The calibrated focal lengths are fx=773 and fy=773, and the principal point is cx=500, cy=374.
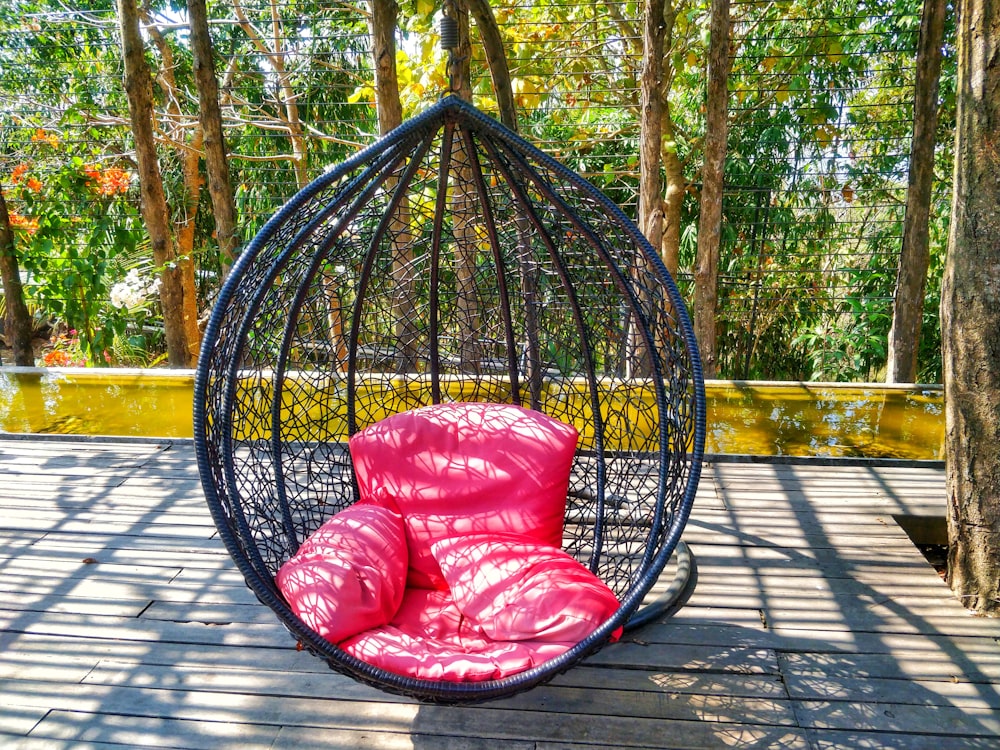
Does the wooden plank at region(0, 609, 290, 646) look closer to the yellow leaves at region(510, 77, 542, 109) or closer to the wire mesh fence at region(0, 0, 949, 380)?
the wire mesh fence at region(0, 0, 949, 380)

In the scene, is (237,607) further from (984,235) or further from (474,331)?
(984,235)

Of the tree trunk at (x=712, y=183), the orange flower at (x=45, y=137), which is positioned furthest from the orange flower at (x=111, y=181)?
the tree trunk at (x=712, y=183)

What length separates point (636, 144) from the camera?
559cm

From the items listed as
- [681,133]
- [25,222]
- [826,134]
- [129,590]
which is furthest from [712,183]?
[25,222]

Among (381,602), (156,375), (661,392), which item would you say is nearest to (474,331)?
(661,392)

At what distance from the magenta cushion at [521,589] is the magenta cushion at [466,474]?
0.06m

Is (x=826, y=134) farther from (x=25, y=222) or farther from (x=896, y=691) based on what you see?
(x=25, y=222)

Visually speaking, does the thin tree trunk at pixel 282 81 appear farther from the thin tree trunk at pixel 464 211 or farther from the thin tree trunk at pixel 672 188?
the thin tree trunk at pixel 464 211

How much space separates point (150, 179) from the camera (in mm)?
4574

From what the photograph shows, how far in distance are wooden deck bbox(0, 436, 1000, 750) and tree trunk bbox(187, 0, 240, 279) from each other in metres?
2.17

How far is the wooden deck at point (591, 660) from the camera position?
6.01 feet

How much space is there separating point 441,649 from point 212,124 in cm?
352

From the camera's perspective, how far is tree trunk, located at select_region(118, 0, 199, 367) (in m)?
4.29

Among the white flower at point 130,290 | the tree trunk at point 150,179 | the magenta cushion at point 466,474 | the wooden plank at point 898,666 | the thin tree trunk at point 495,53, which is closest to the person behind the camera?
the wooden plank at point 898,666
